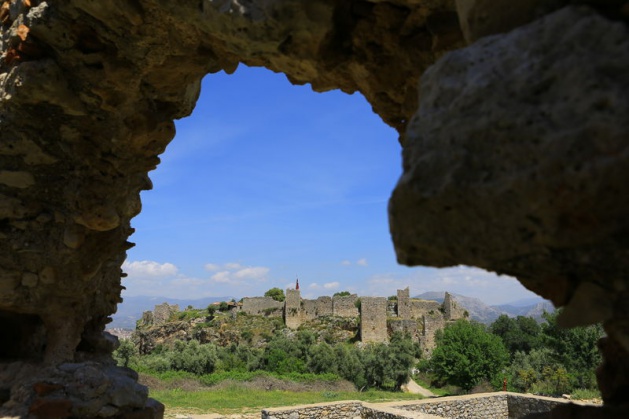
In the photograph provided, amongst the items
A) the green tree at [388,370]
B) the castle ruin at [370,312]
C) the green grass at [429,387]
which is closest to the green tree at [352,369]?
the green tree at [388,370]

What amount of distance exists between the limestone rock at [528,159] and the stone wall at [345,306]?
3608 centimetres

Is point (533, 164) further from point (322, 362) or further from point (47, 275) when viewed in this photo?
point (322, 362)

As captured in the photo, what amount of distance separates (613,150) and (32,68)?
399 centimetres

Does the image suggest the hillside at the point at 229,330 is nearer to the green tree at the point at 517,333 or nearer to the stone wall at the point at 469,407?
the green tree at the point at 517,333

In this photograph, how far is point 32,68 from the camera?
3.74m

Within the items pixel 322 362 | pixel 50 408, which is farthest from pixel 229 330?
pixel 50 408

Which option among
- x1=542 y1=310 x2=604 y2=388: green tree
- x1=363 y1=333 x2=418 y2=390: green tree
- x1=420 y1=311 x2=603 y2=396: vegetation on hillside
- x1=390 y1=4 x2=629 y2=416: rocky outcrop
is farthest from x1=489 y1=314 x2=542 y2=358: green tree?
x1=390 y1=4 x2=629 y2=416: rocky outcrop

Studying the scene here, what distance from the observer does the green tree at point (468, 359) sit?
22234mm

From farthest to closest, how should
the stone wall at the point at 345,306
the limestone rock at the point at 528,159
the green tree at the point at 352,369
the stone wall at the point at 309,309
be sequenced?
the stone wall at the point at 345,306 → the stone wall at the point at 309,309 → the green tree at the point at 352,369 → the limestone rock at the point at 528,159

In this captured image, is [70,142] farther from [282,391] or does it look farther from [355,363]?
[355,363]

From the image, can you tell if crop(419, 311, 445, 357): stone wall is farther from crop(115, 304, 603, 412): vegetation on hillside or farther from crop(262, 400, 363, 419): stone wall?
crop(262, 400, 363, 419): stone wall

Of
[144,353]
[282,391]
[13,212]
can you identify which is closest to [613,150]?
[13,212]

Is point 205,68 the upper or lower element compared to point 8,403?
upper

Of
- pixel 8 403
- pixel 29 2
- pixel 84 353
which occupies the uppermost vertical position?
pixel 29 2
